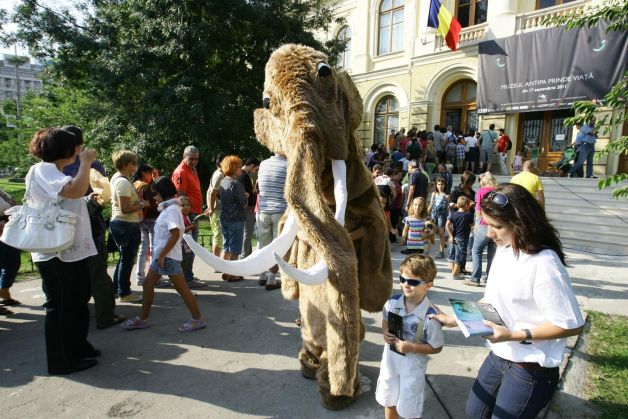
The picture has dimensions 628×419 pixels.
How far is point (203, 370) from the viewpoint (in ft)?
9.96

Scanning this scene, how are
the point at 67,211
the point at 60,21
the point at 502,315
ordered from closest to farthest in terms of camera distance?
the point at 502,315
the point at 67,211
the point at 60,21

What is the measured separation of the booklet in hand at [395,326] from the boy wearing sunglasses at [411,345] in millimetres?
18

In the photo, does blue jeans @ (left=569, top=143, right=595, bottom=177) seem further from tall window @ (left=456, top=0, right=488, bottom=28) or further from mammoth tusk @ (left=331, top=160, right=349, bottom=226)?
mammoth tusk @ (left=331, top=160, right=349, bottom=226)

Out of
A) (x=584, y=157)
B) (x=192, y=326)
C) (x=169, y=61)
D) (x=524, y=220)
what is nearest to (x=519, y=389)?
(x=524, y=220)

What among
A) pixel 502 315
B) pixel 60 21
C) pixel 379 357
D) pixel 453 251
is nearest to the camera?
pixel 502 315

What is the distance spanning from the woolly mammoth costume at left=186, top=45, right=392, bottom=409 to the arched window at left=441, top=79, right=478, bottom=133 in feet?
45.8

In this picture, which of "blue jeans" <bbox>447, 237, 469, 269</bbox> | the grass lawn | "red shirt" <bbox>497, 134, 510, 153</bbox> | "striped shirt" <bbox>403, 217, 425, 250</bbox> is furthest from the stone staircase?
"striped shirt" <bbox>403, 217, 425, 250</bbox>

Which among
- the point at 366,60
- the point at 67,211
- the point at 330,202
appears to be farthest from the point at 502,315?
the point at 366,60

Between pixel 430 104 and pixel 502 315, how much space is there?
49.8ft

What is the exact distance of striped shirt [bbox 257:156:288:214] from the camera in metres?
4.02

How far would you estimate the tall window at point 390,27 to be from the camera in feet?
54.3

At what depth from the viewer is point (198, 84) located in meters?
10.4

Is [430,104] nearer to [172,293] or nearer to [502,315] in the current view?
[172,293]

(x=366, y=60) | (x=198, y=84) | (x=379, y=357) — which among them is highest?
(x=366, y=60)
